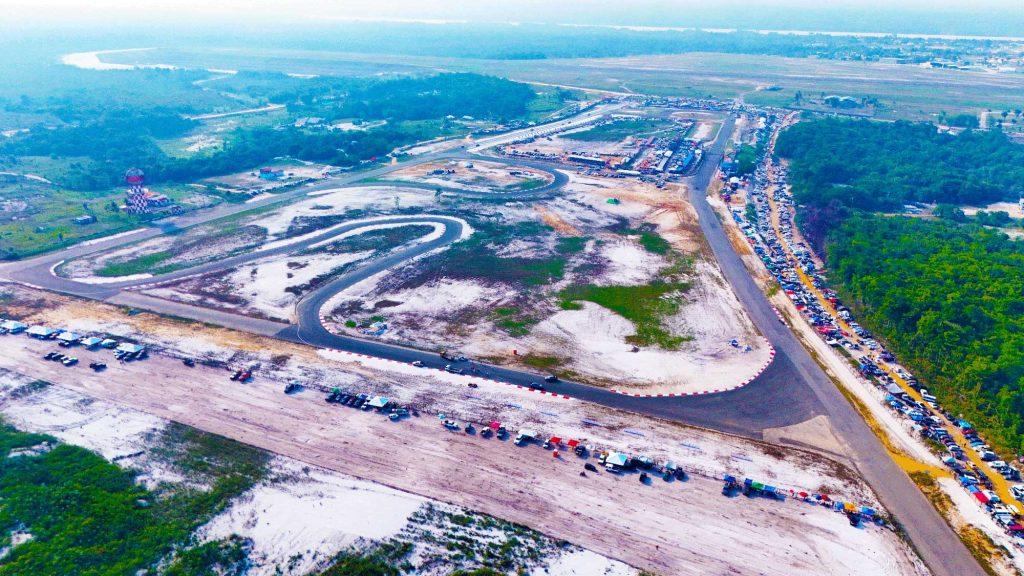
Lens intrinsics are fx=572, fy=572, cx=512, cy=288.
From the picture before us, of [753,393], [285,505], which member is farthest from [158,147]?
[753,393]

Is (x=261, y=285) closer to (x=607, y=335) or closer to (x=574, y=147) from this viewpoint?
(x=607, y=335)

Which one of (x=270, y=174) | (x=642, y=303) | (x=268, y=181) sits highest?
(x=270, y=174)

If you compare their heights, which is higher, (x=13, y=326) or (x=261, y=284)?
(x=261, y=284)

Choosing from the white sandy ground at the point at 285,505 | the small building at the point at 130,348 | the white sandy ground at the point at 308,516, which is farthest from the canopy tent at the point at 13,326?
the white sandy ground at the point at 308,516

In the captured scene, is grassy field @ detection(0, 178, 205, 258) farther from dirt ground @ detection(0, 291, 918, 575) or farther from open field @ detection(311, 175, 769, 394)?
open field @ detection(311, 175, 769, 394)

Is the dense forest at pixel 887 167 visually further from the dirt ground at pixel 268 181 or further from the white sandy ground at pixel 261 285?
the dirt ground at pixel 268 181
